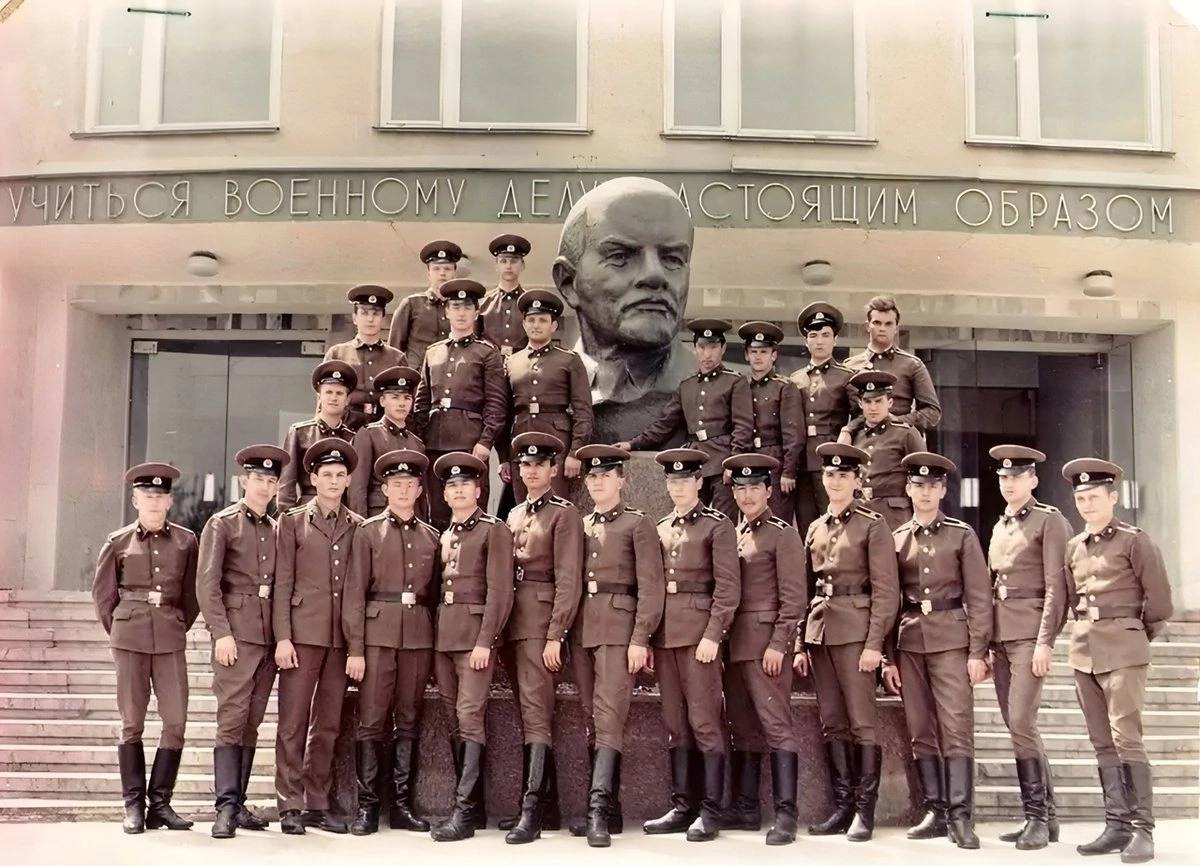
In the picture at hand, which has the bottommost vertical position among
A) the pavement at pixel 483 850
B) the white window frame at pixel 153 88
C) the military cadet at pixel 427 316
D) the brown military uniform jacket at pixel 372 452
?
the pavement at pixel 483 850

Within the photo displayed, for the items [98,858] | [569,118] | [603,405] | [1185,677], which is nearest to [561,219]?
[569,118]

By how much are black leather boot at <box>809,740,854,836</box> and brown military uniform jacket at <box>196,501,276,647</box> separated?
8.84 ft

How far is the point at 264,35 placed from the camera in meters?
12.8

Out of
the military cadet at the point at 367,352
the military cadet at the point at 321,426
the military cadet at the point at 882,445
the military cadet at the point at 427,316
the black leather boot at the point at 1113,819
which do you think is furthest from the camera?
the military cadet at the point at 427,316

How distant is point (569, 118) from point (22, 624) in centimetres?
621

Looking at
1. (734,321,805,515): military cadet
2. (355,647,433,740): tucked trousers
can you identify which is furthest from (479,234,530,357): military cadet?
(355,647,433,740): tucked trousers

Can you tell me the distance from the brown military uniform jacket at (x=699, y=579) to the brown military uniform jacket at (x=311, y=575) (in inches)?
59.8

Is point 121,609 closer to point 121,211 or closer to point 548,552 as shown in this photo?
point 548,552

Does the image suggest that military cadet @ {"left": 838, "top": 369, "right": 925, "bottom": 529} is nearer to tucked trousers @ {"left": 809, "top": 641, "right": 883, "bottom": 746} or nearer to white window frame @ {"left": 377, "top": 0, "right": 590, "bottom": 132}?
tucked trousers @ {"left": 809, "top": 641, "right": 883, "bottom": 746}

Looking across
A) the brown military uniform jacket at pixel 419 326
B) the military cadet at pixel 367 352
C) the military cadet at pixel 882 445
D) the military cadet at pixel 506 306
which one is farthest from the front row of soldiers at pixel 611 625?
the brown military uniform jacket at pixel 419 326

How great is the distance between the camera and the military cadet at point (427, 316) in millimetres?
8477

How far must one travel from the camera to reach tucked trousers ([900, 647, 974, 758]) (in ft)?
21.1

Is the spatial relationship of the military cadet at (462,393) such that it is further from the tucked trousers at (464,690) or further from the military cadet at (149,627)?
the military cadet at (149,627)

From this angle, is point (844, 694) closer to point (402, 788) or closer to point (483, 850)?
point (483, 850)
